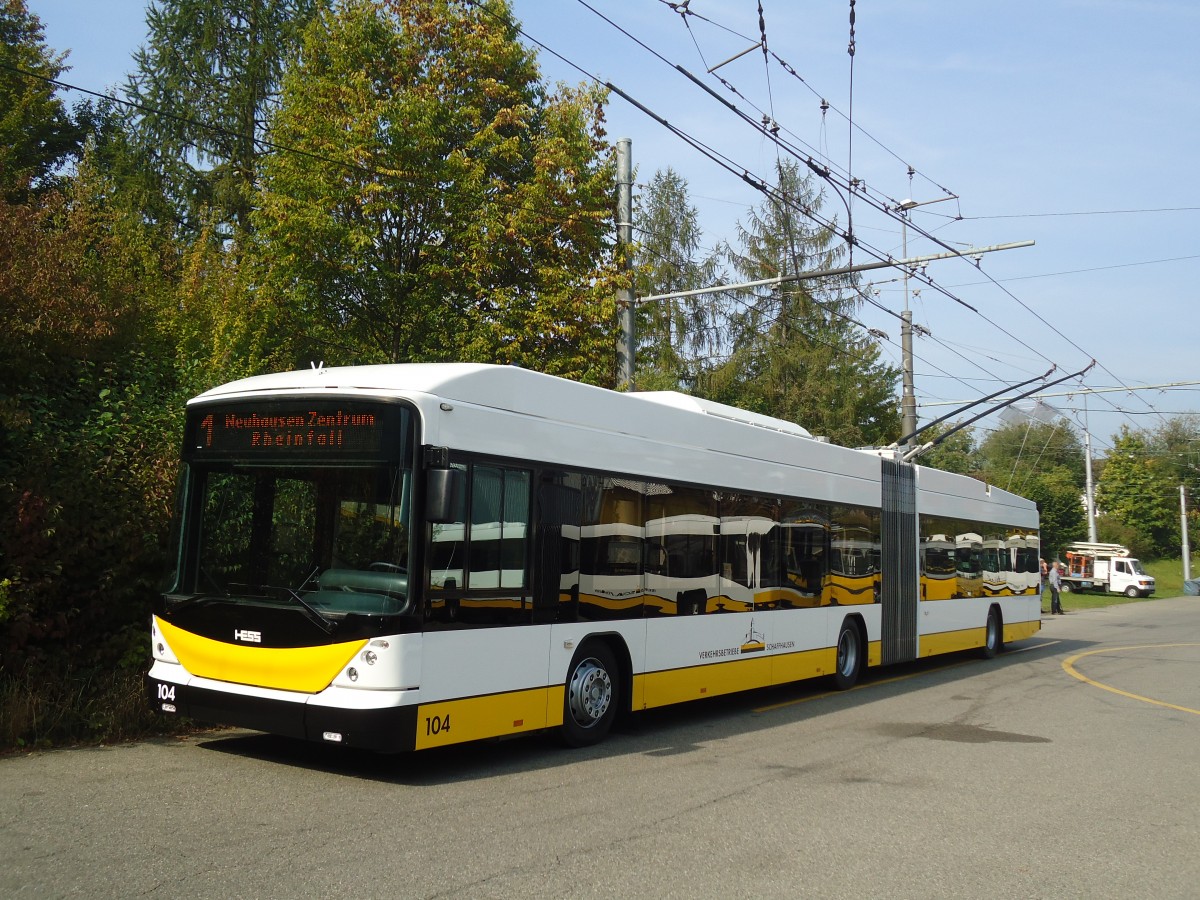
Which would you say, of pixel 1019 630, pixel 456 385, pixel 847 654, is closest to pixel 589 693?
pixel 456 385

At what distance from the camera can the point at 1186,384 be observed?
88.0ft

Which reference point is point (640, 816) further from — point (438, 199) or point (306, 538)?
point (438, 199)

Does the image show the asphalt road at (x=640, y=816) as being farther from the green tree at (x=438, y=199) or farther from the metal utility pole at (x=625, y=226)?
the green tree at (x=438, y=199)

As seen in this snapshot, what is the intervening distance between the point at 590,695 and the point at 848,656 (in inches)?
235

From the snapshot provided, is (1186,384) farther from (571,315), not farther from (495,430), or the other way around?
(495,430)

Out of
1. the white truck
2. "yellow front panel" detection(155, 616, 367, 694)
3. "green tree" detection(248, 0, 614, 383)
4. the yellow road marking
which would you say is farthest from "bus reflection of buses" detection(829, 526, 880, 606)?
the white truck

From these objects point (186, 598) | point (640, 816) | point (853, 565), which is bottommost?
point (640, 816)

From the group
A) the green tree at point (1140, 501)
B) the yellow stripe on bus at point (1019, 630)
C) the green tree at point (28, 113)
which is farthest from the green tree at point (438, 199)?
the green tree at point (1140, 501)

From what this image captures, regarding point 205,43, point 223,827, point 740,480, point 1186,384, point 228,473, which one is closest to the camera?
point 223,827

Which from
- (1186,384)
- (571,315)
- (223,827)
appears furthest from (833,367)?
(223,827)

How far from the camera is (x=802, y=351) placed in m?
42.5

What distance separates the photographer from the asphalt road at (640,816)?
5379mm

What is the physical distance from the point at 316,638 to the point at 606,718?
3041 millimetres

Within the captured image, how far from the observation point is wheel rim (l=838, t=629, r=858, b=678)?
13789 millimetres
